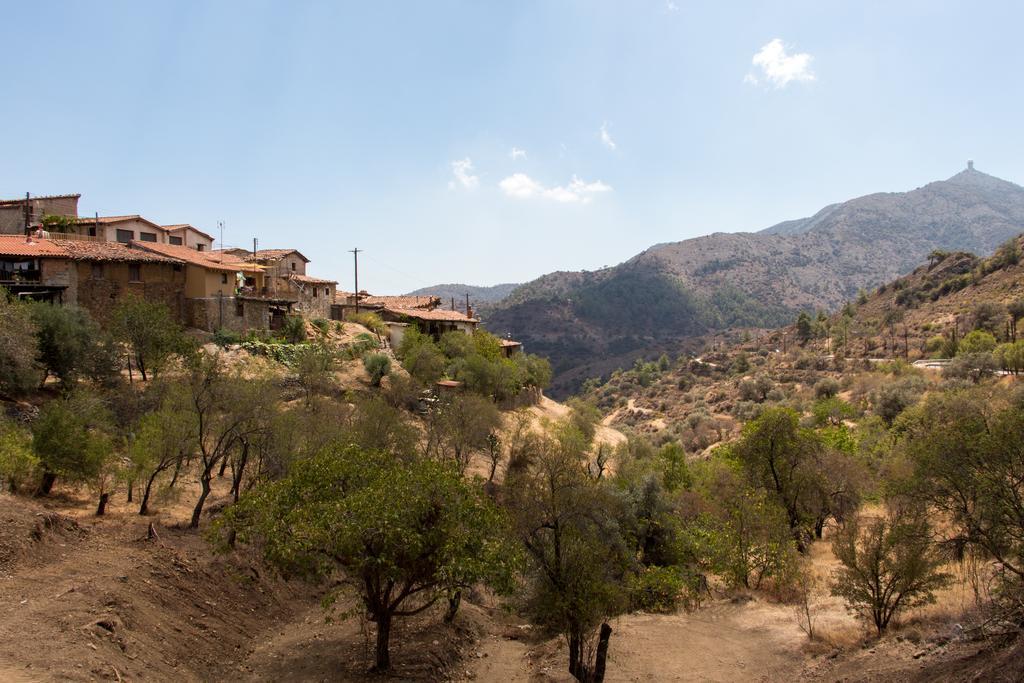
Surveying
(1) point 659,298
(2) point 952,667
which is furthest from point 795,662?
(1) point 659,298

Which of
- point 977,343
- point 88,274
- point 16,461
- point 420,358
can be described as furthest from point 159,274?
point 977,343

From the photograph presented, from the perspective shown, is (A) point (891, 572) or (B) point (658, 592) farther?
(B) point (658, 592)

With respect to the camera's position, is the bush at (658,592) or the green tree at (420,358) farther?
the green tree at (420,358)

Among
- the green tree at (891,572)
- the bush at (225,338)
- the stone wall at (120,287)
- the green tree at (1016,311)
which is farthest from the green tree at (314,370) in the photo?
the green tree at (1016,311)

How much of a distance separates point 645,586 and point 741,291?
6540 inches

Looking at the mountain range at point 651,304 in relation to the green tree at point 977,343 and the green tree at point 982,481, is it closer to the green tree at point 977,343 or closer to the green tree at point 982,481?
the green tree at point 977,343

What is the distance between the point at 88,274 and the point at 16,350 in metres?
12.4

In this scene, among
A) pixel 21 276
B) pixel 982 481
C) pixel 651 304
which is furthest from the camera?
pixel 651 304

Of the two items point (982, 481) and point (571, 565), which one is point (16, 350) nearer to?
point (571, 565)

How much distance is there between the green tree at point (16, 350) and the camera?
24.1 meters

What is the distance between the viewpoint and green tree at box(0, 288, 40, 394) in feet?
79.2

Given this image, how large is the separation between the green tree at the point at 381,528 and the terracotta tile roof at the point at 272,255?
3927 cm

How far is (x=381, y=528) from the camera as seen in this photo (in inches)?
480

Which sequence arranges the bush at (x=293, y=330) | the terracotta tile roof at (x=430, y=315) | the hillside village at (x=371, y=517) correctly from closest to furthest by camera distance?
the hillside village at (x=371, y=517)
the bush at (x=293, y=330)
the terracotta tile roof at (x=430, y=315)
